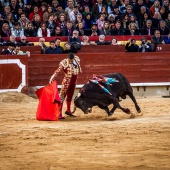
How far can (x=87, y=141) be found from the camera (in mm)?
9141

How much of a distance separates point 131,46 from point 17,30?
2.70m

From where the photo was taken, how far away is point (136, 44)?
16953 mm

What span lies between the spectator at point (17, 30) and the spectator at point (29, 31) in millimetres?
109

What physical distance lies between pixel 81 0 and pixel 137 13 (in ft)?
4.55

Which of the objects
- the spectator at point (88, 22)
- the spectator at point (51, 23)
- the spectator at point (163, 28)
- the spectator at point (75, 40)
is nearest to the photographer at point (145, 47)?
the spectator at point (163, 28)

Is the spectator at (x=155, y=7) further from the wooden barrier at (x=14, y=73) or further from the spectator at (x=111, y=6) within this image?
the wooden barrier at (x=14, y=73)

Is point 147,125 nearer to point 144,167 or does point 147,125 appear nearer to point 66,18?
point 144,167

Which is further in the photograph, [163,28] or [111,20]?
[163,28]

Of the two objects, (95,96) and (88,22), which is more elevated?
(88,22)

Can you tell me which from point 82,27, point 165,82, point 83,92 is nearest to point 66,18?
point 82,27

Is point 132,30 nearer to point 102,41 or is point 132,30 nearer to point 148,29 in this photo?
point 148,29

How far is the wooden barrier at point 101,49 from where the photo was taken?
55.2 ft

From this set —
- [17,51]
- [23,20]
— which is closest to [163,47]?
[23,20]

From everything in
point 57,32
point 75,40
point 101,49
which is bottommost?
point 101,49
